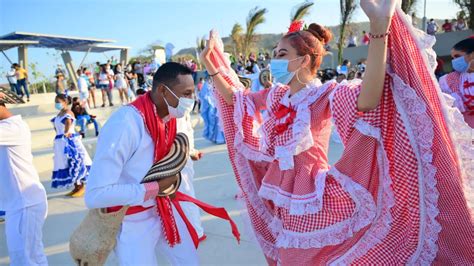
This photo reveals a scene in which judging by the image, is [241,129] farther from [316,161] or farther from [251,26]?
[251,26]

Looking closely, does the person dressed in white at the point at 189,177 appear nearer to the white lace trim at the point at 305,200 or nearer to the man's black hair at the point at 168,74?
the man's black hair at the point at 168,74

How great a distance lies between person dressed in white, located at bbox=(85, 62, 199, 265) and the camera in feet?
6.28

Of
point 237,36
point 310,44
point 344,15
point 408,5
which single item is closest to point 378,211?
point 310,44

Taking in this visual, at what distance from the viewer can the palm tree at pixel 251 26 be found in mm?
22469

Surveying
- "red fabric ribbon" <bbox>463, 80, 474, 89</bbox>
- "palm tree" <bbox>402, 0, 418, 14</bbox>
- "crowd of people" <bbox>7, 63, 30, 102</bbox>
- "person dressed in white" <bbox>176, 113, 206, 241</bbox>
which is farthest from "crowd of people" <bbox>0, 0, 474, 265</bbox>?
"palm tree" <bbox>402, 0, 418, 14</bbox>

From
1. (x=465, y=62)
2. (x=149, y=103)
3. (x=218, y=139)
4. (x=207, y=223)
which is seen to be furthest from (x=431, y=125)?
(x=218, y=139)

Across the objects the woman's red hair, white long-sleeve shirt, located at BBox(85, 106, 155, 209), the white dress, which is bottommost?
the white dress

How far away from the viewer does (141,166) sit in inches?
82.5

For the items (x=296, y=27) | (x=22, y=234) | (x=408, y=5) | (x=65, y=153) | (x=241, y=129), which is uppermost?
(x=408, y=5)

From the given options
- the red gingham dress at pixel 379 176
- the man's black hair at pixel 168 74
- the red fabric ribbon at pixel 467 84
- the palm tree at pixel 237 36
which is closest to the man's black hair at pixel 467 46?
the red fabric ribbon at pixel 467 84

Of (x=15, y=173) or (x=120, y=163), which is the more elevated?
(x=120, y=163)

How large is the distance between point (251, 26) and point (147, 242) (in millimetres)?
21807

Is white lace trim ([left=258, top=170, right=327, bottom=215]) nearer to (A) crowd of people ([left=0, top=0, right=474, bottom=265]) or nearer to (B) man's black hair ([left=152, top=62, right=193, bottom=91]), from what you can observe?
(A) crowd of people ([left=0, top=0, right=474, bottom=265])

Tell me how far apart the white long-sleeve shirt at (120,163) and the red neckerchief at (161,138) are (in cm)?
4
